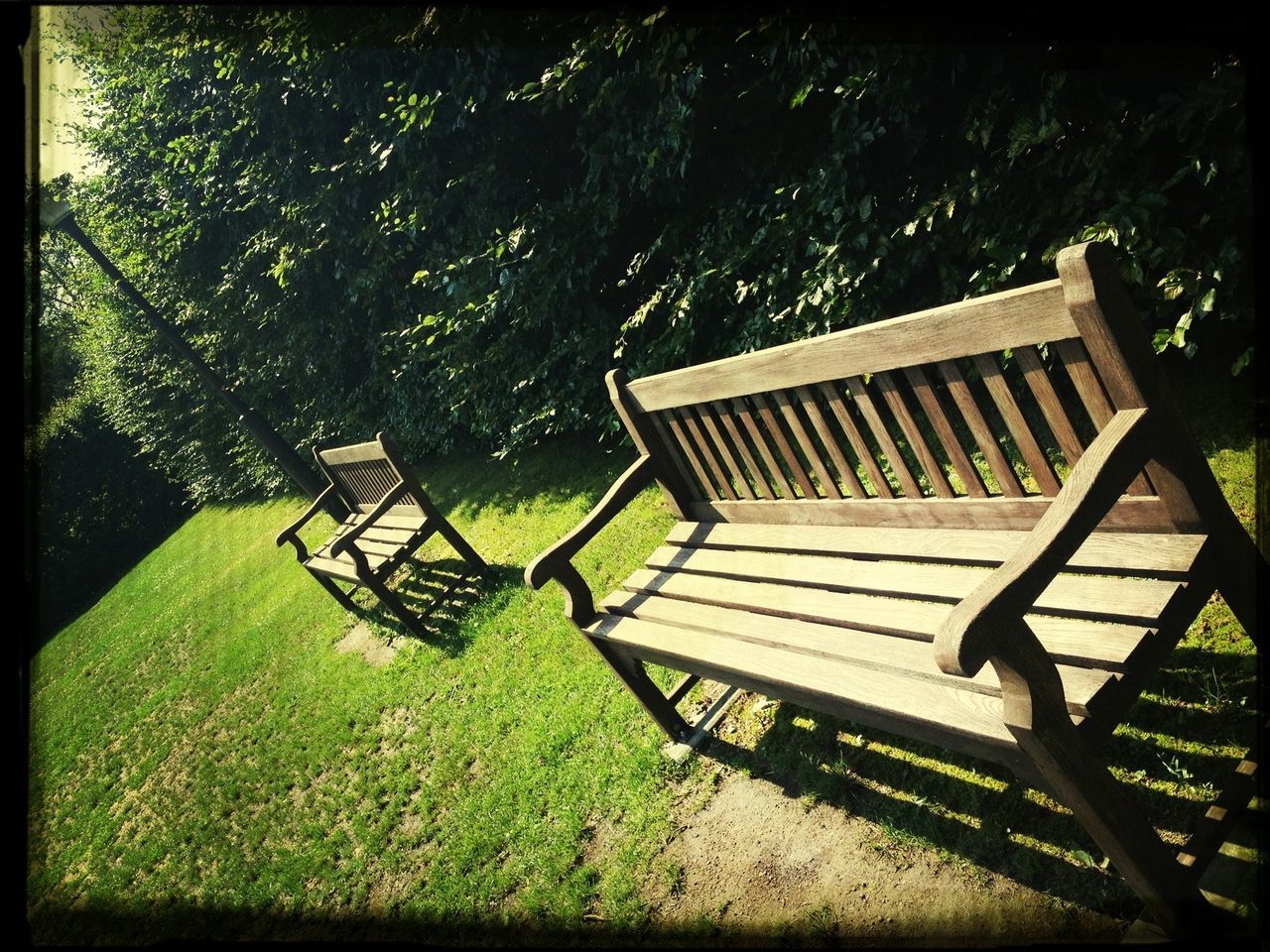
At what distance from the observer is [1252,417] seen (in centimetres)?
330

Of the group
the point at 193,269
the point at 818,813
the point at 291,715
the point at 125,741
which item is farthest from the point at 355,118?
the point at 818,813

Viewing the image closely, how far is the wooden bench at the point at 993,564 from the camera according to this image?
1560mm

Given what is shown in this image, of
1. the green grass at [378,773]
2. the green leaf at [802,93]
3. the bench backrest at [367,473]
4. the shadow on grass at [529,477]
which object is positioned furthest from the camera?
the shadow on grass at [529,477]

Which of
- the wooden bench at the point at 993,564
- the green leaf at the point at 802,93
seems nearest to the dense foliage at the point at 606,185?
the green leaf at the point at 802,93

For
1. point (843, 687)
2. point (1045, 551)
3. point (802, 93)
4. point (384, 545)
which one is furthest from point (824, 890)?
point (384, 545)

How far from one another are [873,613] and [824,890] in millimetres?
882

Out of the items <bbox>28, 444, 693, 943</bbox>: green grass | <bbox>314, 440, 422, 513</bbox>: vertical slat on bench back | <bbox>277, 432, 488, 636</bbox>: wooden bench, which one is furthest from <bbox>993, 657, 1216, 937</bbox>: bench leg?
<bbox>314, 440, 422, 513</bbox>: vertical slat on bench back

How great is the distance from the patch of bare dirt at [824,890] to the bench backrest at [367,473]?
3728 mm

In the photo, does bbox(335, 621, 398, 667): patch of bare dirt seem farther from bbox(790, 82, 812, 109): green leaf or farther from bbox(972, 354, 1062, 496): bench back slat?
bbox(972, 354, 1062, 496): bench back slat

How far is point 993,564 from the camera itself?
2.10 m

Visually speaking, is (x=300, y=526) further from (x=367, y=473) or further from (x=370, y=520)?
(x=370, y=520)

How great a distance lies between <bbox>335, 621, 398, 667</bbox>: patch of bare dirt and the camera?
572cm

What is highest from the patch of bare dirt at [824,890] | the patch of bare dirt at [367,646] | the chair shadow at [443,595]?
the patch of bare dirt at [367,646]

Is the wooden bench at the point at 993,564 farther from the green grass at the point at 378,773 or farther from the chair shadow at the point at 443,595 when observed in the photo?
the chair shadow at the point at 443,595
